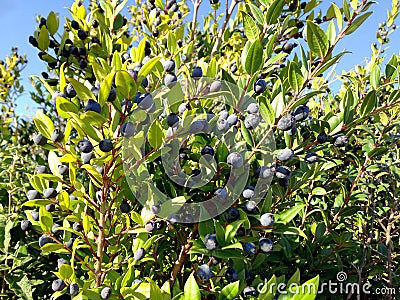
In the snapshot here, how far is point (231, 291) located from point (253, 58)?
661 millimetres

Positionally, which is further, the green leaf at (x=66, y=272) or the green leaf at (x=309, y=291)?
the green leaf at (x=66, y=272)

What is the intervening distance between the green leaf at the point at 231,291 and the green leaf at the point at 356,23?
2.61 feet

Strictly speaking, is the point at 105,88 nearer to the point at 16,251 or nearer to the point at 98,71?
the point at 98,71

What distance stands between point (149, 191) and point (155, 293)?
0.90ft

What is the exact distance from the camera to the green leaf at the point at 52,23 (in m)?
1.54

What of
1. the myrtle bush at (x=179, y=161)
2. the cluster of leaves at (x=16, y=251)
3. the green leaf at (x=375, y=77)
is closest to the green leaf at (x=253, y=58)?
the myrtle bush at (x=179, y=161)

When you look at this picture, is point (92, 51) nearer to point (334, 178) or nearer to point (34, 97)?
point (34, 97)

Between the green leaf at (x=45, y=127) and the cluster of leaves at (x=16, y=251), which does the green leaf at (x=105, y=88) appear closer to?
the green leaf at (x=45, y=127)

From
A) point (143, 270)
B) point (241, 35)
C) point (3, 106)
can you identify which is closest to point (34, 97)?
point (3, 106)

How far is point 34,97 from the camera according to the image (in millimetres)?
2457

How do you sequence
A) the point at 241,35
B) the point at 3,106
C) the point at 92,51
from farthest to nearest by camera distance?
the point at 3,106, the point at 241,35, the point at 92,51

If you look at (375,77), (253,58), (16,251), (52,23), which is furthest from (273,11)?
(16,251)

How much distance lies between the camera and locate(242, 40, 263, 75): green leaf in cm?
107

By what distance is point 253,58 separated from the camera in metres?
1.09
